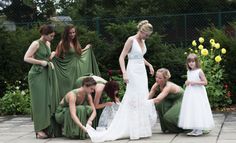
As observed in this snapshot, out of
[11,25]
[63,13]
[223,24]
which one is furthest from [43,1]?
[223,24]

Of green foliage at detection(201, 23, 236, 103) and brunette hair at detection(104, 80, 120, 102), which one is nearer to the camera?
brunette hair at detection(104, 80, 120, 102)

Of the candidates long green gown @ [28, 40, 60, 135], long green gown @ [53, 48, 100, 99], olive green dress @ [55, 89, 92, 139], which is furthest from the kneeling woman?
long green gown @ [53, 48, 100, 99]

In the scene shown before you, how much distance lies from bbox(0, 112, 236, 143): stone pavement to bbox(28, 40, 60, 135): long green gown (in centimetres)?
36

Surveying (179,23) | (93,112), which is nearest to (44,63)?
(93,112)

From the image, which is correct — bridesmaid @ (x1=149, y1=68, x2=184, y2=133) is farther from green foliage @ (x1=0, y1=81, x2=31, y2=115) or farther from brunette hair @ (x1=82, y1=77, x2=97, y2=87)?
green foliage @ (x1=0, y1=81, x2=31, y2=115)

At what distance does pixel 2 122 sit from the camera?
41.0ft

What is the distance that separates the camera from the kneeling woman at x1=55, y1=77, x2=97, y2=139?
364 inches

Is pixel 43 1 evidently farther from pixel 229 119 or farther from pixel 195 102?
pixel 195 102

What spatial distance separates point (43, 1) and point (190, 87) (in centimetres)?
1864

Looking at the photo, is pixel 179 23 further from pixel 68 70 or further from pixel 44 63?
pixel 44 63

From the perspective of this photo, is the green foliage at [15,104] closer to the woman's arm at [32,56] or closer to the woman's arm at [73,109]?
the woman's arm at [32,56]

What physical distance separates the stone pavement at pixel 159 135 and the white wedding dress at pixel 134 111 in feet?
Result: 0.57

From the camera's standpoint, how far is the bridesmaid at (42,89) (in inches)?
384

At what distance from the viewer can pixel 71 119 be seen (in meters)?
9.42
